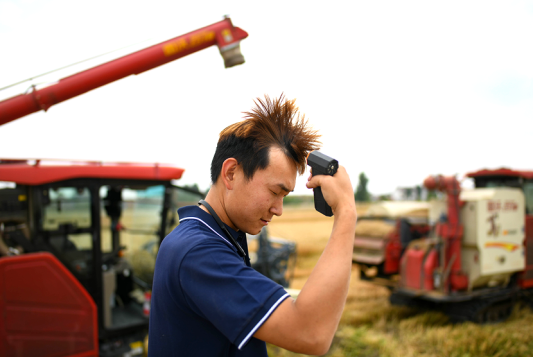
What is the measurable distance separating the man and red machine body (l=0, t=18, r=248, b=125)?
134 inches

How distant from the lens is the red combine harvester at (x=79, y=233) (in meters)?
3.57

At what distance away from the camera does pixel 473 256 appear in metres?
6.30

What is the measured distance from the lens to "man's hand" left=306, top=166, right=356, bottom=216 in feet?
3.55

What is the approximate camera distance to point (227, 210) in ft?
4.07

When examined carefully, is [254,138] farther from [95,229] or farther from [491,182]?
[491,182]

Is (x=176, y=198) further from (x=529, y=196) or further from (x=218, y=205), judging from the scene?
(x=529, y=196)

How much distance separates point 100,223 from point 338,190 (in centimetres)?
383

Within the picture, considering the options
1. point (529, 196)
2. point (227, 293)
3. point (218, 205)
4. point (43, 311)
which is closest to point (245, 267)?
point (227, 293)

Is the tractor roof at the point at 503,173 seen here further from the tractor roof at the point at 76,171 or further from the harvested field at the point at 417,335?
the tractor roof at the point at 76,171

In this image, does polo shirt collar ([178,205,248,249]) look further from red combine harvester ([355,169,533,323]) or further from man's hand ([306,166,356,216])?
red combine harvester ([355,169,533,323])

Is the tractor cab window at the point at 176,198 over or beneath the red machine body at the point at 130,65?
beneath

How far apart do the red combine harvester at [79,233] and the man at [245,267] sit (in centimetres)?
322

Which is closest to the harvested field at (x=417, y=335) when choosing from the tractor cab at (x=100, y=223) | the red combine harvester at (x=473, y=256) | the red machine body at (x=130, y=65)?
the red combine harvester at (x=473, y=256)

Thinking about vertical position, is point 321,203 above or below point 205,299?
above
